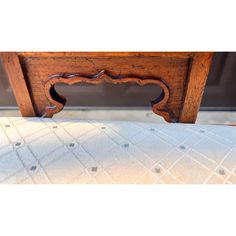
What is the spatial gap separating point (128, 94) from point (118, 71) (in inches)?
25.8

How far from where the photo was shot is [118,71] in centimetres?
99

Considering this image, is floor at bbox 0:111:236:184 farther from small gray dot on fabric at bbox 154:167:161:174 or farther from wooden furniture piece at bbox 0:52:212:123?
wooden furniture piece at bbox 0:52:212:123

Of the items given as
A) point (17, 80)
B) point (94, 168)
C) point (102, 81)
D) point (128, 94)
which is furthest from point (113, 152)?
point (128, 94)

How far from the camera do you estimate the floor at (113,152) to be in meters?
0.80

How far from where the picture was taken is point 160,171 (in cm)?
82

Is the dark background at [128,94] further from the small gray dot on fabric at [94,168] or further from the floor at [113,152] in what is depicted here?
the small gray dot on fabric at [94,168]

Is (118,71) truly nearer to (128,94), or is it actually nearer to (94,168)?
(94,168)

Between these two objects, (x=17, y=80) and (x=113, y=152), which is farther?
(x=17, y=80)

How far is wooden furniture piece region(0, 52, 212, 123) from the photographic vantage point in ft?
3.08

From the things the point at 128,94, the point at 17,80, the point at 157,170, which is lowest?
the point at 128,94

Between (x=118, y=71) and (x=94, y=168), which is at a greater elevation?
(x=118, y=71)
